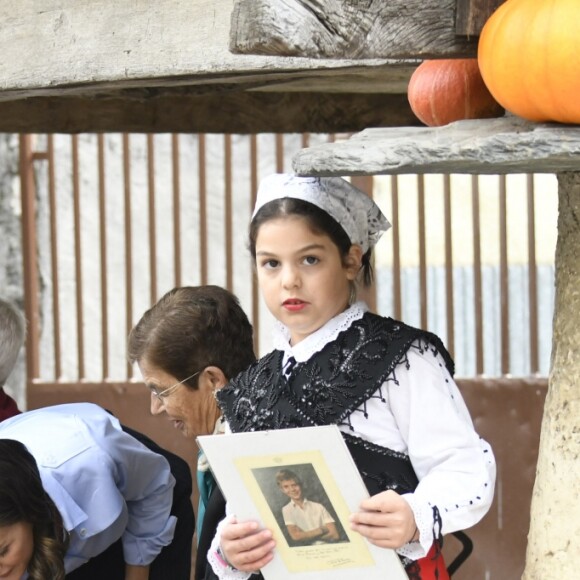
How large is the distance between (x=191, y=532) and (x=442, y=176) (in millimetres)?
2500

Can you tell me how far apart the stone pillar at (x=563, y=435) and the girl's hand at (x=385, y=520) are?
0.26 m

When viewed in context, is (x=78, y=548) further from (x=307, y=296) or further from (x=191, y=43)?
(x=191, y=43)

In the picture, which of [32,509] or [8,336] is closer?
[32,509]

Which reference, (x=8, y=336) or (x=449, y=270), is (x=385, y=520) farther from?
(x=449, y=270)

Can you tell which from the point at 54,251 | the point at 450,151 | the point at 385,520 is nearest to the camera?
the point at 450,151

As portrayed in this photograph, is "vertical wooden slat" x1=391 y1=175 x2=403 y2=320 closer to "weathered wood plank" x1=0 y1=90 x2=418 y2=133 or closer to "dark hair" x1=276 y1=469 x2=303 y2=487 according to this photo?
"weathered wood plank" x1=0 y1=90 x2=418 y2=133

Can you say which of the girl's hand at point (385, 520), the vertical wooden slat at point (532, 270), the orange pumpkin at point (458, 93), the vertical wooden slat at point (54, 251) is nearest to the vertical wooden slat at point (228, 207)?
the vertical wooden slat at point (54, 251)

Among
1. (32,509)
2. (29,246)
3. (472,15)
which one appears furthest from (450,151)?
(29,246)

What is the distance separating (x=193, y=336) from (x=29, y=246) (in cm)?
287

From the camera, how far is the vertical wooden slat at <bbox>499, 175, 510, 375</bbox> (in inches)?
214

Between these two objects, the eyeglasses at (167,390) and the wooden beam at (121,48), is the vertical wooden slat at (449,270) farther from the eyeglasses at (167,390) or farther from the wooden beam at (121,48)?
the wooden beam at (121,48)

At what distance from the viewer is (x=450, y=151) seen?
1908 millimetres

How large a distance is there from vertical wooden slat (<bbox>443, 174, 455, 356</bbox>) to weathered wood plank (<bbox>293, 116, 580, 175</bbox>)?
345 cm

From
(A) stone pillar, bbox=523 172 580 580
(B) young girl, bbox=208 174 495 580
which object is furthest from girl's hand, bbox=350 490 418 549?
(A) stone pillar, bbox=523 172 580 580
